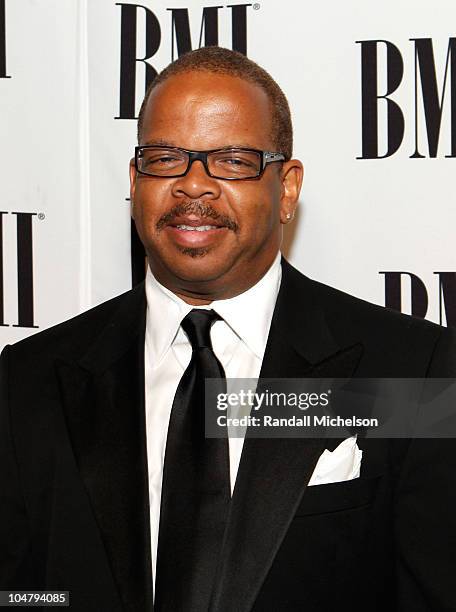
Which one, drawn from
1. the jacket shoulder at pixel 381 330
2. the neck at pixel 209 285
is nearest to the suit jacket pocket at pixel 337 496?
the jacket shoulder at pixel 381 330

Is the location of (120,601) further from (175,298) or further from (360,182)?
(360,182)

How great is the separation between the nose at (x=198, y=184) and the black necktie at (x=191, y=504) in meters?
0.22

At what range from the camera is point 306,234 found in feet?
5.82

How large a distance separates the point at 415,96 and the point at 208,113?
60cm

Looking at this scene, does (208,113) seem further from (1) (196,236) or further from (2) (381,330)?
(2) (381,330)

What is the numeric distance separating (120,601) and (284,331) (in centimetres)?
41

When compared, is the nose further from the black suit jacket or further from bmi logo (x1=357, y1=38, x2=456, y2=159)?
bmi logo (x1=357, y1=38, x2=456, y2=159)

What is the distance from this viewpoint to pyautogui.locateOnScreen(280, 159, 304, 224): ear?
1.36 m

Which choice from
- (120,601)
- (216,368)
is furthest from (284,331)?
(120,601)

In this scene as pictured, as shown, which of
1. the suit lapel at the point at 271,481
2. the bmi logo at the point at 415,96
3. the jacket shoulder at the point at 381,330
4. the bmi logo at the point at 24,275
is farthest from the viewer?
the bmi logo at the point at 24,275

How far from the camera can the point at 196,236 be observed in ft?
4.12

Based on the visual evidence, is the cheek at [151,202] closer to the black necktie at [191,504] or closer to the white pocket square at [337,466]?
the black necktie at [191,504]

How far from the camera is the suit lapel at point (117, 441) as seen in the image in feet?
3.95

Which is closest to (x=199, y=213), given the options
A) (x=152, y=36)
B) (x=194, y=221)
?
(x=194, y=221)
